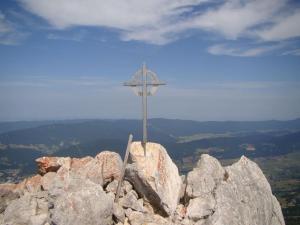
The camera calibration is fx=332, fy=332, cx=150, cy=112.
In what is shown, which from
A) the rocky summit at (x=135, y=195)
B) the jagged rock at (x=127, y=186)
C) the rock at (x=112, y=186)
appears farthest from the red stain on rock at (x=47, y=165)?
the jagged rock at (x=127, y=186)

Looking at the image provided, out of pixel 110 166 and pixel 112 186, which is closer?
pixel 112 186

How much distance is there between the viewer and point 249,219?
27.7 metres

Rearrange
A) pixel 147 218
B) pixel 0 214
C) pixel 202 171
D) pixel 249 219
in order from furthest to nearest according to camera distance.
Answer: pixel 202 171
pixel 249 219
pixel 0 214
pixel 147 218

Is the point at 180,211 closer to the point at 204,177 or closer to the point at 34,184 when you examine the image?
the point at 204,177

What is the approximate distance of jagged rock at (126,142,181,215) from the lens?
25.1 meters

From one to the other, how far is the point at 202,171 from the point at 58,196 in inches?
490

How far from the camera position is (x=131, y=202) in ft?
82.4

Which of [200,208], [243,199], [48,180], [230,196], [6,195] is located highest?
[48,180]

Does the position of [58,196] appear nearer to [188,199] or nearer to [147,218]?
[147,218]

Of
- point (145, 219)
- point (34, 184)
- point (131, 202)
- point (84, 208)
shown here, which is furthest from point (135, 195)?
point (34, 184)

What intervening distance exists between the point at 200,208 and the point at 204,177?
373 centimetres

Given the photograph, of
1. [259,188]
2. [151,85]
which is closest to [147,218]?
[151,85]

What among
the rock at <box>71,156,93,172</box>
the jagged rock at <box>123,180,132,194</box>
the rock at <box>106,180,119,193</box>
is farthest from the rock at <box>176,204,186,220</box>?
the rock at <box>71,156,93,172</box>

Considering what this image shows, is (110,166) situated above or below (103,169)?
above
